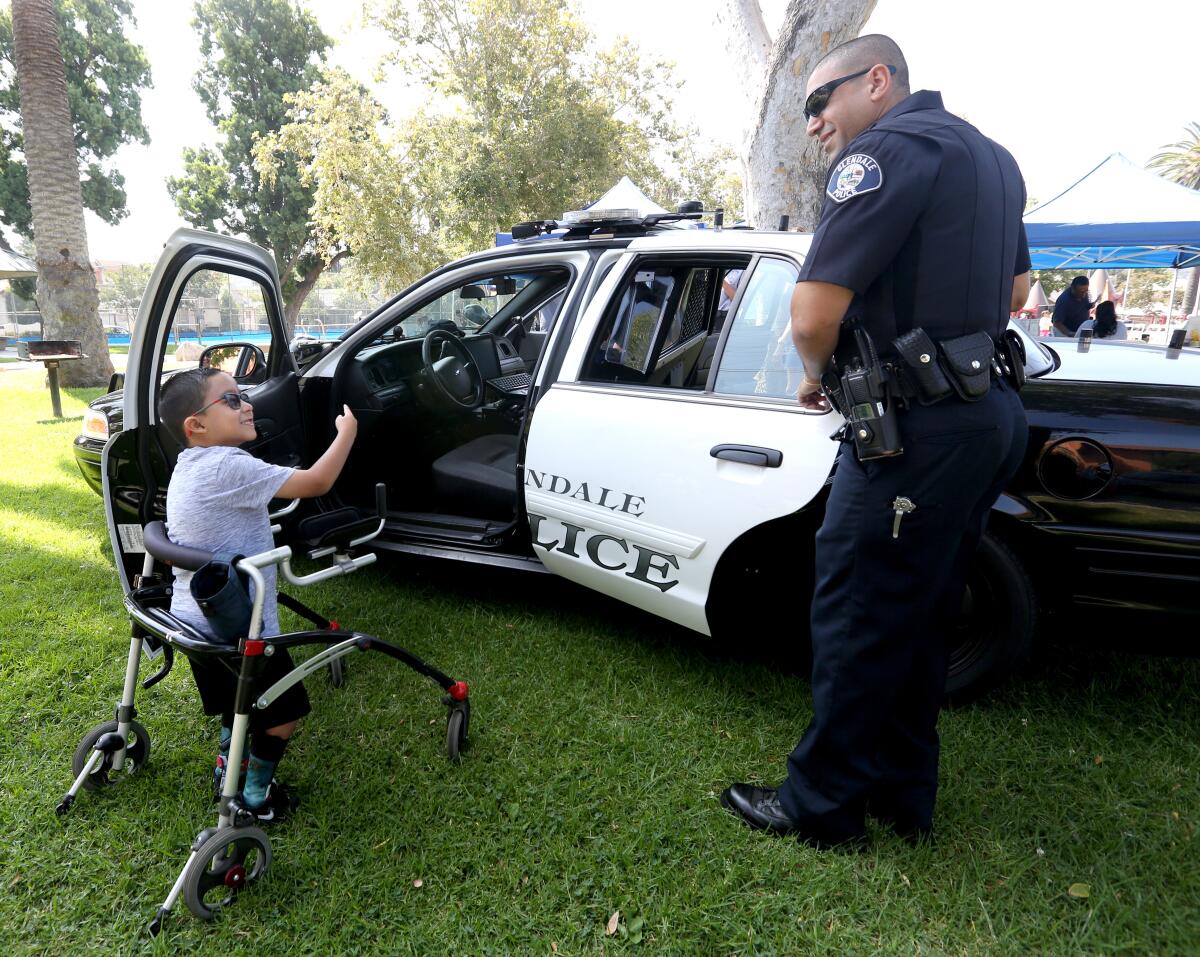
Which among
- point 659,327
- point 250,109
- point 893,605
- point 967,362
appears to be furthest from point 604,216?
point 250,109

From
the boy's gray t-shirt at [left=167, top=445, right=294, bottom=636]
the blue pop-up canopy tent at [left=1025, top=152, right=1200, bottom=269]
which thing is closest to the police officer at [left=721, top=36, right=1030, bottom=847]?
the boy's gray t-shirt at [left=167, top=445, right=294, bottom=636]

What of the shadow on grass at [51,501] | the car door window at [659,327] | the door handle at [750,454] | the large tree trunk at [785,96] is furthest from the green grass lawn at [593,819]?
the large tree trunk at [785,96]

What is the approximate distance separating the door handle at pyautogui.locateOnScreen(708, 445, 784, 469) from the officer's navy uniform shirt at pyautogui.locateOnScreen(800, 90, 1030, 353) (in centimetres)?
57

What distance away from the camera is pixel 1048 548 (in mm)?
2156

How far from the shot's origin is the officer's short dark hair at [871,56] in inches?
68.3

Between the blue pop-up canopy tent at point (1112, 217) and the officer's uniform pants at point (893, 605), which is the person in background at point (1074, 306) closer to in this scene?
the blue pop-up canopy tent at point (1112, 217)

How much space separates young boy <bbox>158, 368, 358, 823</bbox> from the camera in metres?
1.94

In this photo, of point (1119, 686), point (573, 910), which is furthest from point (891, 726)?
point (1119, 686)

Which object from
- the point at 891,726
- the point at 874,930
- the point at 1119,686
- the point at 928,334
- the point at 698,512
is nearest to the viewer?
the point at 928,334

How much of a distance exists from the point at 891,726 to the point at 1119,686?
135 cm

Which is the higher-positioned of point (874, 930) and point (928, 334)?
point (928, 334)

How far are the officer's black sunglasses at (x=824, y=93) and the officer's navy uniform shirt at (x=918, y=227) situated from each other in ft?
0.43

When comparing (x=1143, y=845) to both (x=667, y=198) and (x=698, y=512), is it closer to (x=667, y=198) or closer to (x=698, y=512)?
(x=698, y=512)

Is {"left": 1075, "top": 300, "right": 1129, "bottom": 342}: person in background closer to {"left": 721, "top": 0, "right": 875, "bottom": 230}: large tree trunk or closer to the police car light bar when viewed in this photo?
{"left": 721, "top": 0, "right": 875, "bottom": 230}: large tree trunk
